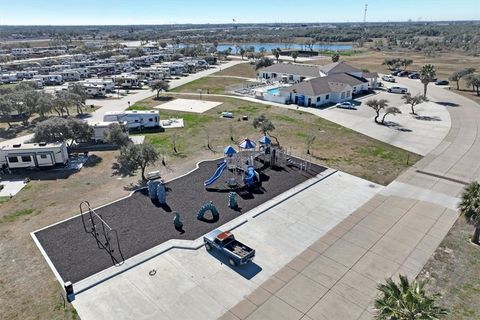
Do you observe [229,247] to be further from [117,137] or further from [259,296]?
[117,137]

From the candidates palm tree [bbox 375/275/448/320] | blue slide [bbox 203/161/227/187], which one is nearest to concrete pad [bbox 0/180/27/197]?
blue slide [bbox 203/161/227/187]

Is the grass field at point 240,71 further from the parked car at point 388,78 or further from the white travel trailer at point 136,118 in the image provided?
the white travel trailer at point 136,118

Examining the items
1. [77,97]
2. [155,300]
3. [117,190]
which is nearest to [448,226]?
[155,300]

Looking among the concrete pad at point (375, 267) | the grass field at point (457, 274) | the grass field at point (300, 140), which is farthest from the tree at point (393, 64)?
the concrete pad at point (375, 267)

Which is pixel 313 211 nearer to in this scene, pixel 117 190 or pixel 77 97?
pixel 117 190

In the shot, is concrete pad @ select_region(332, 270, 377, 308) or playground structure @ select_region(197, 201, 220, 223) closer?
concrete pad @ select_region(332, 270, 377, 308)

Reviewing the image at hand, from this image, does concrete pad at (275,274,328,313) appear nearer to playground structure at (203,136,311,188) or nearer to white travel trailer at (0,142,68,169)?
playground structure at (203,136,311,188)
